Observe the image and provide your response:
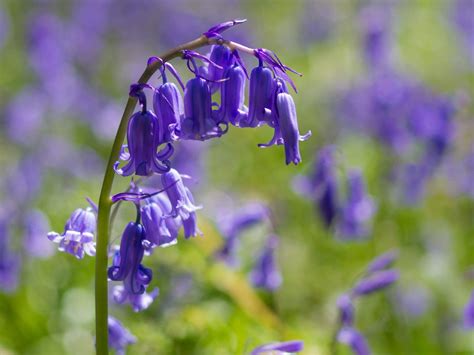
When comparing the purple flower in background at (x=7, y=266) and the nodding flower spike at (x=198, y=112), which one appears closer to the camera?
the nodding flower spike at (x=198, y=112)

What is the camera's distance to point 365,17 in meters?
6.06

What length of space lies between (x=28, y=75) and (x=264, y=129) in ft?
9.89

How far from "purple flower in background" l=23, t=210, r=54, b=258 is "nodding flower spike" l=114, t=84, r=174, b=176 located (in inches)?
84.0

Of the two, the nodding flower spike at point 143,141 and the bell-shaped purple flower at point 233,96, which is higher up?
the bell-shaped purple flower at point 233,96

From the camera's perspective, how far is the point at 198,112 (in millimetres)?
2064

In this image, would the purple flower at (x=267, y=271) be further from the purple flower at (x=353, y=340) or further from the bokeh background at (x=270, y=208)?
the purple flower at (x=353, y=340)

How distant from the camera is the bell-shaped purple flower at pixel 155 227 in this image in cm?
222

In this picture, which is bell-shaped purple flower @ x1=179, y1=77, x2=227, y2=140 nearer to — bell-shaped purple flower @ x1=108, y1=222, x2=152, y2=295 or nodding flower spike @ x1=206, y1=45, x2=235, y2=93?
nodding flower spike @ x1=206, y1=45, x2=235, y2=93

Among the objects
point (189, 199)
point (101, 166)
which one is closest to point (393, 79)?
point (101, 166)

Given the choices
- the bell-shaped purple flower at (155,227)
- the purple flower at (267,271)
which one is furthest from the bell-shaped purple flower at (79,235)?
the purple flower at (267,271)

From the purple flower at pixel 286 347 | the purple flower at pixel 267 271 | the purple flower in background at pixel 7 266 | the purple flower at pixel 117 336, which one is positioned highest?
the purple flower in background at pixel 7 266

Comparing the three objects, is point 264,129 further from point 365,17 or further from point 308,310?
point 308,310

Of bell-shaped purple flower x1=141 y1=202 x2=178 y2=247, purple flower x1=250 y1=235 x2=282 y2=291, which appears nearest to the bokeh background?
purple flower x1=250 y1=235 x2=282 y2=291

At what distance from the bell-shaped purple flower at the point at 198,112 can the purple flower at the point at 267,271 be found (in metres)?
1.57
